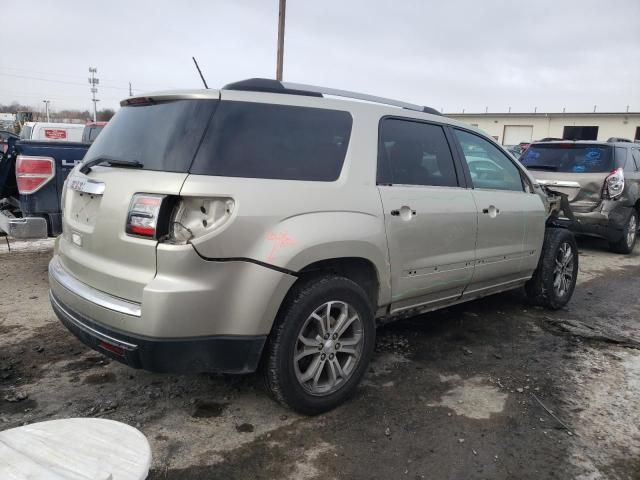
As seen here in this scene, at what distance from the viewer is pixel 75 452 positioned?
5.29ft

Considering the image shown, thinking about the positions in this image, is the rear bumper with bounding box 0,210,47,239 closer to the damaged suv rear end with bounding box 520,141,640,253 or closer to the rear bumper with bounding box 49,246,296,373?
the rear bumper with bounding box 49,246,296,373

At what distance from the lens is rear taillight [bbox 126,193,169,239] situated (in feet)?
7.68

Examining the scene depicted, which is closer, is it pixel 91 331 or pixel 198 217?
pixel 198 217

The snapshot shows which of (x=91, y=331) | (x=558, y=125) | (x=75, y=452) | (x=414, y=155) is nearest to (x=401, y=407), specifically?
(x=414, y=155)

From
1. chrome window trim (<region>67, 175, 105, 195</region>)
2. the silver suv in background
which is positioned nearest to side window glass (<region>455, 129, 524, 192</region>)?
the silver suv in background

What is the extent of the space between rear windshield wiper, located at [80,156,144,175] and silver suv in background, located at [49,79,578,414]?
0.01 m

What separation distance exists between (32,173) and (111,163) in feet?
8.66

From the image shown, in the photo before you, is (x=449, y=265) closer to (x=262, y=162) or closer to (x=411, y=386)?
(x=411, y=386)

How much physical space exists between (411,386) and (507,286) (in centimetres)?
168

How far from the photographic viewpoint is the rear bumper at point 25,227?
4512 mm

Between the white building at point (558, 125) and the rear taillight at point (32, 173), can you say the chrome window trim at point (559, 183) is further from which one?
the white building at point (558, 125)

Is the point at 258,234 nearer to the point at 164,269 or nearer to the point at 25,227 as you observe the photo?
the point at 164,269

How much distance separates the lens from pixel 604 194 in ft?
24.7

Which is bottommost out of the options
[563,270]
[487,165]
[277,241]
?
[563,270]
